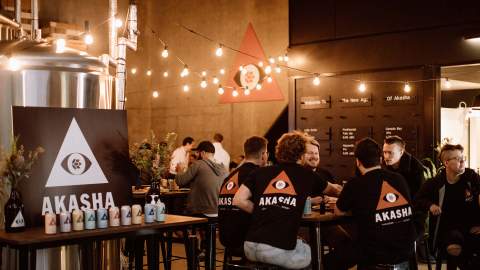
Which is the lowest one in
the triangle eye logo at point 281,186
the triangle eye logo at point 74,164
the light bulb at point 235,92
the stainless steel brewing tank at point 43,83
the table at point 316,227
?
the table at point 316,227

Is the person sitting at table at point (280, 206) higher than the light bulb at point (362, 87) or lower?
lower

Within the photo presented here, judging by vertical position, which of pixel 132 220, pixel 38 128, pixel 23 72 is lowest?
pixel 132 220

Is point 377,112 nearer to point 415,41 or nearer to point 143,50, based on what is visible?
point 415,41

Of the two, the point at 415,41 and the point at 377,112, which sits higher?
the point at 415,41

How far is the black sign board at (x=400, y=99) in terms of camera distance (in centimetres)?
835

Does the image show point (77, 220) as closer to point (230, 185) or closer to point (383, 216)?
point (230, 185)

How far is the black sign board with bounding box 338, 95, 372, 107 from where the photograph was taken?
8883 mm

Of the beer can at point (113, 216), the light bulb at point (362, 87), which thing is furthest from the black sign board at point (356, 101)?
the beer can at point (113, 216)

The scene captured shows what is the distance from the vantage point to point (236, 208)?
4816 mm

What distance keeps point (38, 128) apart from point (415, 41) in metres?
5.73

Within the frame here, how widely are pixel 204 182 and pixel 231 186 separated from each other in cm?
174

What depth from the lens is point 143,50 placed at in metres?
13.0

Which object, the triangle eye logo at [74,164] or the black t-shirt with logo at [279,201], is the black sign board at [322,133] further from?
the triangle eye logo at [74,164]

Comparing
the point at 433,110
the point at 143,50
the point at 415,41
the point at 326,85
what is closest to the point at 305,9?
the point at 326,85
